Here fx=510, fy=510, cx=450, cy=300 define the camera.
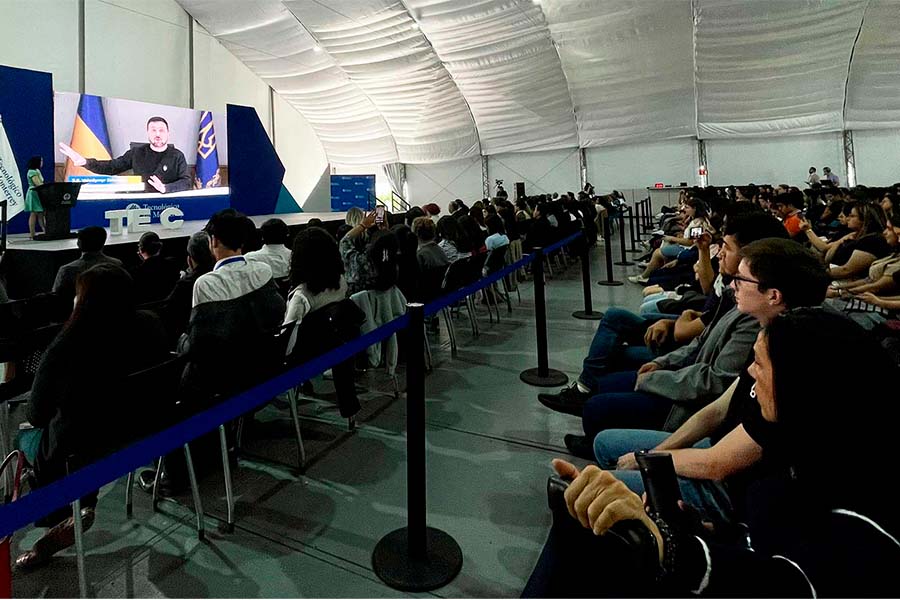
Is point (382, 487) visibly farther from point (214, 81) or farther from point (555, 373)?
point (214, 81)

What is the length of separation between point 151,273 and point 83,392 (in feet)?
9.01

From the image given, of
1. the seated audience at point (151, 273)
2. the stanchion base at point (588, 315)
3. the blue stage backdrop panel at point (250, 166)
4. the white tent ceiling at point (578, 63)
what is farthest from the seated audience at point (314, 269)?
the white tent ceiling at point (578, 63)

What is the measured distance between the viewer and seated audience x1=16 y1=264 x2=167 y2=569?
1.83 meters

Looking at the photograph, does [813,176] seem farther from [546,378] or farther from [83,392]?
[83,392]

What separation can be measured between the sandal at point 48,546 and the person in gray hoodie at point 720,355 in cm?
216

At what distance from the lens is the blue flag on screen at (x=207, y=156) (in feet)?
38.9

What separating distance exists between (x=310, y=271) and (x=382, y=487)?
1.35 metres

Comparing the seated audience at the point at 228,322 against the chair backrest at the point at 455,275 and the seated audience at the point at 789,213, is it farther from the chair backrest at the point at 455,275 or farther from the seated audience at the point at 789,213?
the seated audience at the point at 789,213

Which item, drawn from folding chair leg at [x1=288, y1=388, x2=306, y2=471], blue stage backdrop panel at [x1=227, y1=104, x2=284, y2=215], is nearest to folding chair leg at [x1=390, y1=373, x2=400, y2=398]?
folding chair leg at [x1=288, y1=388, x2=306, y2=471]

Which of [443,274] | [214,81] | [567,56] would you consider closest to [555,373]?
[443,274]

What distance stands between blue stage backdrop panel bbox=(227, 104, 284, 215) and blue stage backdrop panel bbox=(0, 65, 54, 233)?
394cm

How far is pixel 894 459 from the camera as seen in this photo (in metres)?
0.86

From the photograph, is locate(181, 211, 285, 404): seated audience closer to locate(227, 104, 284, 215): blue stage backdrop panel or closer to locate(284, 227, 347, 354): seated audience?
locate(284, 227, 347, 354): seated audience

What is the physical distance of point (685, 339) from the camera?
2.77 meters
